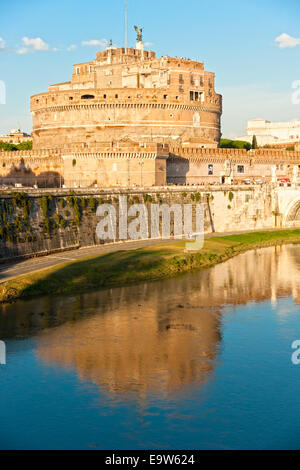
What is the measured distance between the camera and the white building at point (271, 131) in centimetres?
14088

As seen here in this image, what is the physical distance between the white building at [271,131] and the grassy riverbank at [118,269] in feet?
308

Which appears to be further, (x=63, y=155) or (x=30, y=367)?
(x=63, y=155)

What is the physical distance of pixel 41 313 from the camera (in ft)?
97.8

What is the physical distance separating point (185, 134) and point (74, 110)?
1304 cm

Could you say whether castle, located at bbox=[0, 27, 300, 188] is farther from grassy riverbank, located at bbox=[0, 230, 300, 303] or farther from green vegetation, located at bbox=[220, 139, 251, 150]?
green vegetation, located at bbox=[220, 139, 251, 150]

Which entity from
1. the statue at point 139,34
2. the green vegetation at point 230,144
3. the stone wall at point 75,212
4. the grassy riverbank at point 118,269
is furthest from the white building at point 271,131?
the grassy riverbank at point 118,269

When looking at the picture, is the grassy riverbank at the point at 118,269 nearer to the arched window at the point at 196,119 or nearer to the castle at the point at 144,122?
the castle at the point at 144,122

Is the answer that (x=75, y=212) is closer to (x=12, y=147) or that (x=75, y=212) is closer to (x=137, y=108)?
(x=137, y=108)

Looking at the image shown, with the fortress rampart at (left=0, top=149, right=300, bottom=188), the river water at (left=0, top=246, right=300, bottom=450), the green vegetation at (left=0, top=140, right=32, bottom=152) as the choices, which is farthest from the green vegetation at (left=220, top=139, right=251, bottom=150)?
the river water at (left=0, top=246, right=300, bottom=450)

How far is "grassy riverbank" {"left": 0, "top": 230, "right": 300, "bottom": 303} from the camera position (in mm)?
33125
